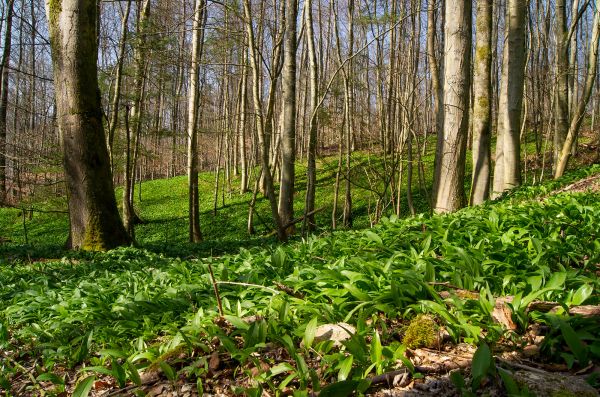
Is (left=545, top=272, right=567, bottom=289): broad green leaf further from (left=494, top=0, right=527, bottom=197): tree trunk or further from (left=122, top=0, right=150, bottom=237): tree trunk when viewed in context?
A: (left=122, top=0, right=150, bottom=237): tree trunk

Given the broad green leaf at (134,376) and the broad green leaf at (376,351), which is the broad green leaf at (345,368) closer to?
the broad green leaf at (376,351)

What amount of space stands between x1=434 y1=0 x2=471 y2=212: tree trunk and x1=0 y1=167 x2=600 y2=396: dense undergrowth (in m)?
2.63

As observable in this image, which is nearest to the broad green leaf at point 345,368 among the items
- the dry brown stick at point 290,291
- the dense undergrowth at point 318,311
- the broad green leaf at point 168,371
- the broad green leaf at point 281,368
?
the dense undergrowth at point 318,311

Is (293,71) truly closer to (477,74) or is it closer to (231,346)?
(477,74)

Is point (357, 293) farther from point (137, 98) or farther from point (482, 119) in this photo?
point (137, 98)

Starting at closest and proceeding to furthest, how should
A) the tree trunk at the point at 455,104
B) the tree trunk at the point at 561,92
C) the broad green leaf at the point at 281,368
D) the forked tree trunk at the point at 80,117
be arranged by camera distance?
the broad green leaf at the point at 281,368 < the tree trunk at the point at 455,104 < the forked tree trunk at the point at 80,117 < the tree trunk at the point at 561,92

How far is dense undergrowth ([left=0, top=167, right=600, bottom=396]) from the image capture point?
5.63ft

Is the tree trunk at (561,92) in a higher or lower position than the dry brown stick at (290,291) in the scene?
higher

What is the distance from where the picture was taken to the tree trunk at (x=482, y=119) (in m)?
6.79

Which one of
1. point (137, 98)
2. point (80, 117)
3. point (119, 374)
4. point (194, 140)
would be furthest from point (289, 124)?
point (119, 374)

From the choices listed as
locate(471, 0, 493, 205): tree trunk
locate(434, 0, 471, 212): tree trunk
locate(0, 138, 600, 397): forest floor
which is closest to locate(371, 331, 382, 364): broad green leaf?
locate(0, 138, 600, 397): forest floor

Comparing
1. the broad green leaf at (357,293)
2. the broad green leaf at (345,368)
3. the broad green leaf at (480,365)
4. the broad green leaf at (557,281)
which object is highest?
the broad green leaf at (557,281)

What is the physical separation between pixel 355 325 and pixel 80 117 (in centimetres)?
621

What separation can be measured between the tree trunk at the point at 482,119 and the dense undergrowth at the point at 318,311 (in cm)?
335
